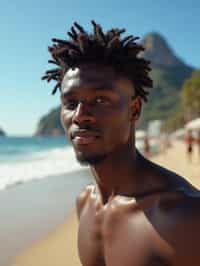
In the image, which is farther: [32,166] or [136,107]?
[32,166]

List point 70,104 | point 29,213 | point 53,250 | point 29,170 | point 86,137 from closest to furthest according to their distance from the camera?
point 86,137 < point 70,104 < point 53,250 < point 29,213 < point 29,170

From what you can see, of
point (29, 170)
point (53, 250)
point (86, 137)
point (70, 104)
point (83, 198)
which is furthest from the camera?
point (29, 170)

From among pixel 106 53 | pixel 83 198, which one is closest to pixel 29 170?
pixel 83 198

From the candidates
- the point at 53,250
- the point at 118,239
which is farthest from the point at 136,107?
the point at 53,250

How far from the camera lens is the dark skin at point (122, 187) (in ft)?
4.25

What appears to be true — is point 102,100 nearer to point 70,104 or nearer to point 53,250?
point 70,104

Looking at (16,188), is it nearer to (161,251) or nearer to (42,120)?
(161,251)

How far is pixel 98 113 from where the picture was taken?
1445mm

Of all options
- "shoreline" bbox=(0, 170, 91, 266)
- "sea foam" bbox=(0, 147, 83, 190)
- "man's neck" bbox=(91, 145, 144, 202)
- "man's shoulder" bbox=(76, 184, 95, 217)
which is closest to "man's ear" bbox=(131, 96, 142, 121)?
"man's neck" bbox=(91, 145, 144, 202)

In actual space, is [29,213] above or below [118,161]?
below

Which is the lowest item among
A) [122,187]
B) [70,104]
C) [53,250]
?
[53,250]

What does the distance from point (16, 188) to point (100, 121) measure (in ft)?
33.9

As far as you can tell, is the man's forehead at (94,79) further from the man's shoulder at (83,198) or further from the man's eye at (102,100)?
the man's shoulder at (83,198)

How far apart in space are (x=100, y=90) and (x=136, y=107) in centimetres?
22
